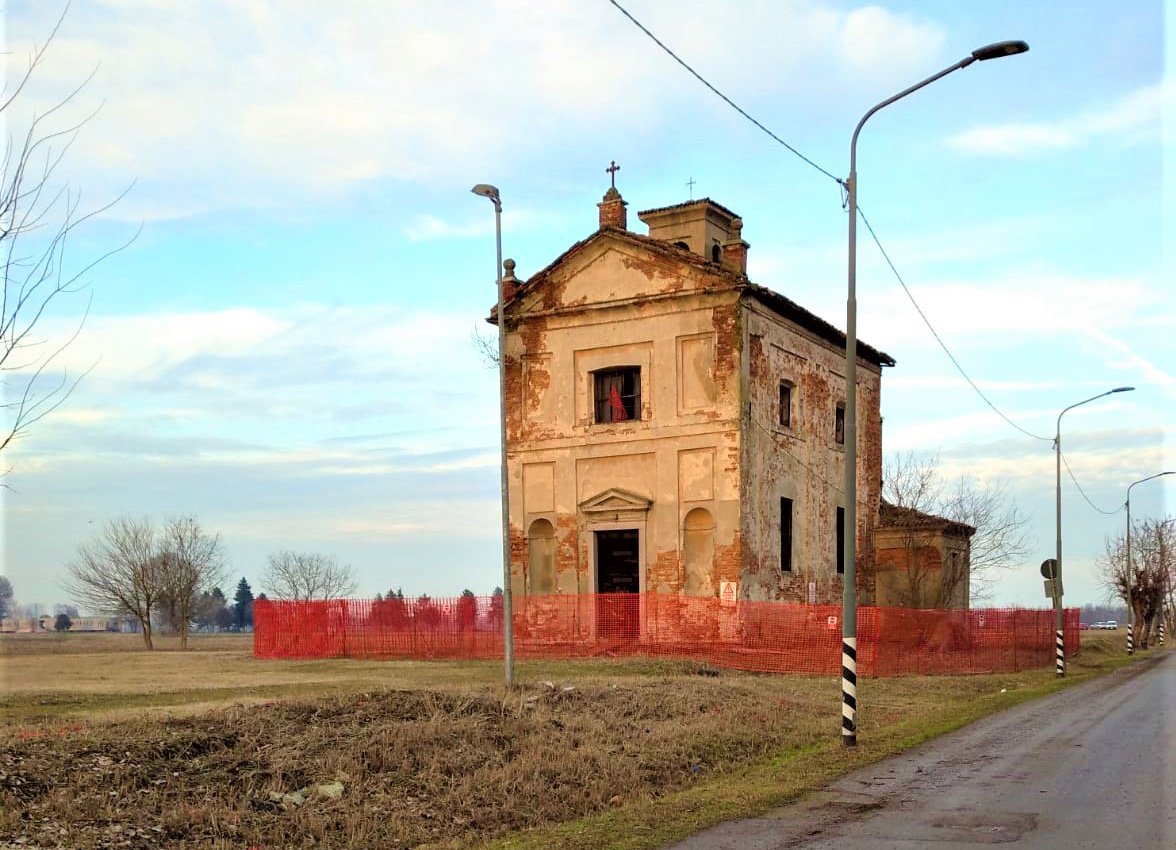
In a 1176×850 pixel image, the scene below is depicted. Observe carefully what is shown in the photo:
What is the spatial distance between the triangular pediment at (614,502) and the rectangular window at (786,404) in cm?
516

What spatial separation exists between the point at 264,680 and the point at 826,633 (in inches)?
568

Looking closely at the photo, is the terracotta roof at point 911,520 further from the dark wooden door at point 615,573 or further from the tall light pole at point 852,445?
the tall light pole at point 852,445

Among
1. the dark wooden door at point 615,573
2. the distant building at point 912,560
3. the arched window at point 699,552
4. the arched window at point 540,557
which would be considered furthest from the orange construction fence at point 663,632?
the distant building at point 912,560

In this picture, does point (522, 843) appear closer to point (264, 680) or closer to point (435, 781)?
point (435, 781)

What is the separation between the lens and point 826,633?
31.1m

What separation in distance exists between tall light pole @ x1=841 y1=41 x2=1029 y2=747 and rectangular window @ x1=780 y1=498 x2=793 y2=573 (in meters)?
19.2

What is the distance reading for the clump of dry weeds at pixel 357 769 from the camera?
32.7 feet

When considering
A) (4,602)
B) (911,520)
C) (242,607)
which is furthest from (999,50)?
(242,607)

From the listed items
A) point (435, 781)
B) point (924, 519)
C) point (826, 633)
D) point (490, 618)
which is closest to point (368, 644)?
point (490, 618)

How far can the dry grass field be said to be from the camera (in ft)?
33.1

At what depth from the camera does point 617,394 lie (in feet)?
120

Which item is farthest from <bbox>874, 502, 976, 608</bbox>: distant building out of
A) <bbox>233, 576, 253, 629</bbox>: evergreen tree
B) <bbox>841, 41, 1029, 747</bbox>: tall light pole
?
<bbox>233, 576, 253, 629</bbox>: evergreen tree

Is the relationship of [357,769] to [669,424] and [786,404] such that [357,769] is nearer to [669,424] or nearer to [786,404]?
[669,424]

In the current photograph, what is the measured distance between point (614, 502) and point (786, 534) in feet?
18.1
